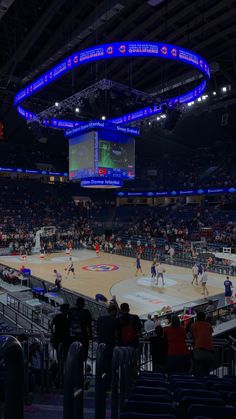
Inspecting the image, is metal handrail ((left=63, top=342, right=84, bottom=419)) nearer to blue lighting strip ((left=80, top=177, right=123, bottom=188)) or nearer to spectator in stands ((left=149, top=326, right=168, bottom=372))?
spectator in stands ((left=149, top=326, right=168, bottom=372))

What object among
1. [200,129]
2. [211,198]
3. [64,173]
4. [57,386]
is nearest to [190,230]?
[211,198]

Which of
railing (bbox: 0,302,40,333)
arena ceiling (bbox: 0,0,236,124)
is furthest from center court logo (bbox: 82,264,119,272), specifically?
arena ceiling (bbox: 0,0,236,124)

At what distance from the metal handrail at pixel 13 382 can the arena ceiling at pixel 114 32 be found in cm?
1642

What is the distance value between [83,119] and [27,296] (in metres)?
20.0

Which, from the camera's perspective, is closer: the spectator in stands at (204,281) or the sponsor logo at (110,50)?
the sponsor logo at (110,50)

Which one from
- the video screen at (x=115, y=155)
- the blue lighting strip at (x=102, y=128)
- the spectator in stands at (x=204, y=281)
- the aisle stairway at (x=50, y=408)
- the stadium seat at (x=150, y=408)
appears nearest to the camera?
the stadium seat at (x=150, y=408)

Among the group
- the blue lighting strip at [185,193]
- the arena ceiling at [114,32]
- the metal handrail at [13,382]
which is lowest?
the metal handrail at [13,382]

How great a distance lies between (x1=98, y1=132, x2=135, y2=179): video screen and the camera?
2052 cm

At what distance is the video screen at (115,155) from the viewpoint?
20.5 m

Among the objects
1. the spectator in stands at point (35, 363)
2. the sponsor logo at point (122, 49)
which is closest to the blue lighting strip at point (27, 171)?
the sponsor logo at point (122, 49)

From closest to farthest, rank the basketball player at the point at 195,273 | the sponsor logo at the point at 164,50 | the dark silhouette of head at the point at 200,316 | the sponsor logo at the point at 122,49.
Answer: the dark silhouette of head at the point at 200,316, the sponsor logo at the point at 122,49, the sponsor logo at the point at 164,50, the basketball player at the point at 195,273

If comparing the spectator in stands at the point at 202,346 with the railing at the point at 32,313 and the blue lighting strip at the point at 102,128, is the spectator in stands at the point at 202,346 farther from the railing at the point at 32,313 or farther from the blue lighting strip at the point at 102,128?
the blue lighting strip at the point at 102,128

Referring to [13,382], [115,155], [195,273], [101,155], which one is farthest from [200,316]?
[115,155]

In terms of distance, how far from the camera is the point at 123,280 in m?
20.7
